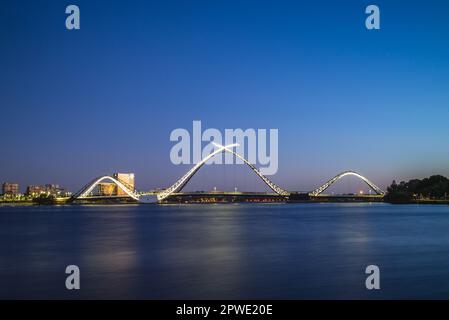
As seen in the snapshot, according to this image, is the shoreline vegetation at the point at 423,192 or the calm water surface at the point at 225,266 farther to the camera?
the shoreline vegetation at the point at 423,192

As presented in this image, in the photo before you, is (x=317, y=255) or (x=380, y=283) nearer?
(x=380, y=283)

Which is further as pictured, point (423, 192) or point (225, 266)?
point (423, 192)

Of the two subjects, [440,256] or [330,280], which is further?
[440,256]

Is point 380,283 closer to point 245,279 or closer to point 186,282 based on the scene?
point 245,279

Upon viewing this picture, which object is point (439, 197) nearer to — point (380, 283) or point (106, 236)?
point (106, 236)

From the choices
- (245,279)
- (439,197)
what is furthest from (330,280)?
(439,197)

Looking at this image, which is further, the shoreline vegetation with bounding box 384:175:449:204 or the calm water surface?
the shoreline vegetation with bounding box 384:175:449:204
